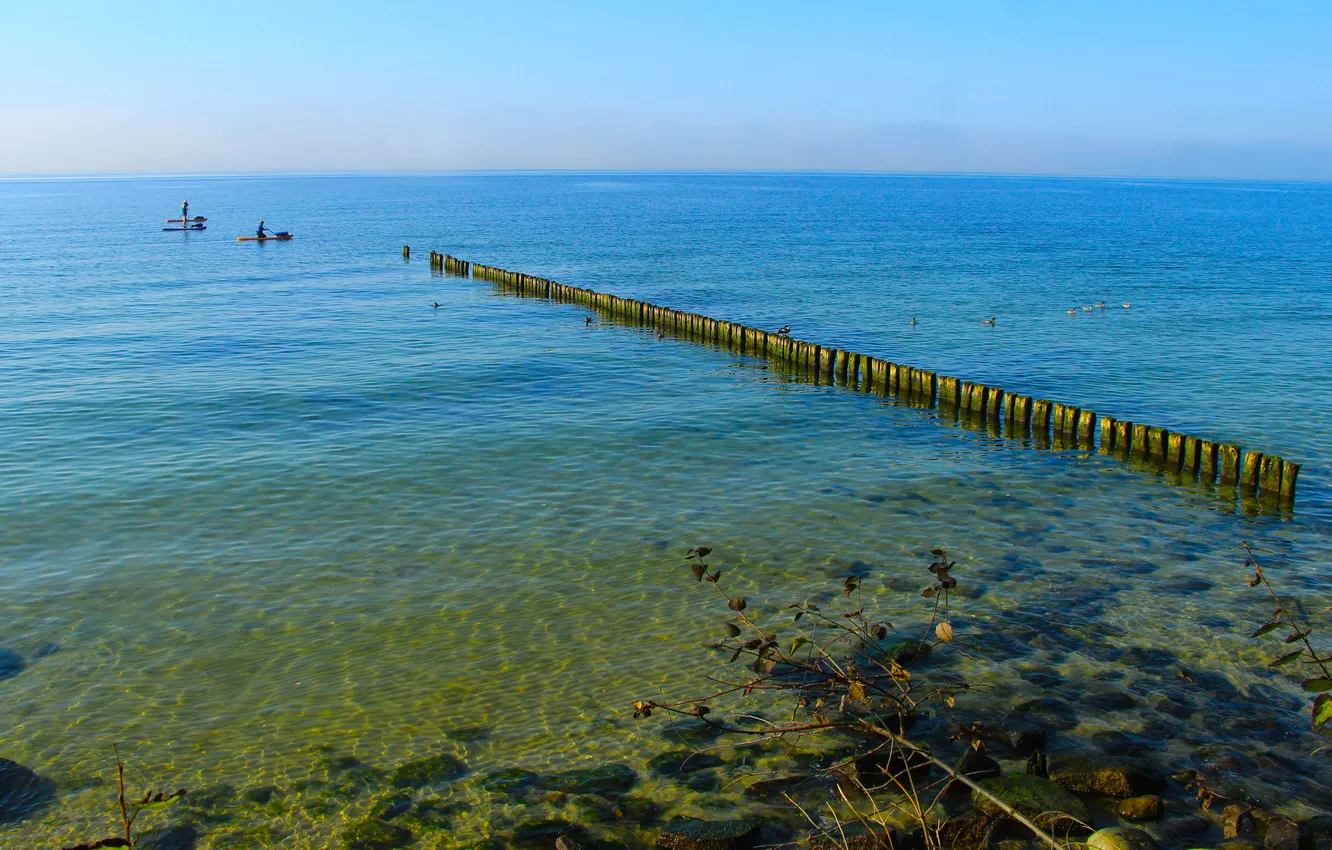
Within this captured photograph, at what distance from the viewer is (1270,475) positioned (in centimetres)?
1894

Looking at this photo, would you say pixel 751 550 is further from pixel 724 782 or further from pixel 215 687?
pixel 215 687

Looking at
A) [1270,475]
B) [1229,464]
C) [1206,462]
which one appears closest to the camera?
[1270,475]

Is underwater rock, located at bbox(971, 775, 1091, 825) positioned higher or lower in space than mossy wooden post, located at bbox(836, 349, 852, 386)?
lower

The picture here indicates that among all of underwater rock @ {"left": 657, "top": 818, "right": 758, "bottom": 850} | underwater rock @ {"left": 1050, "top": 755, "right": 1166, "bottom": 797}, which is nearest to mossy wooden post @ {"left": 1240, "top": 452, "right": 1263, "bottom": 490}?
underwater rock @ {"left": 1050, "top": 755, "right": 1166, "bottom": 797}

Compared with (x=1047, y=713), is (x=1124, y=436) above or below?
above

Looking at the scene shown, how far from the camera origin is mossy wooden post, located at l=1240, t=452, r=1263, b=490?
19.1 meters

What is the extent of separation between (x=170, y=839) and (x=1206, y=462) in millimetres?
19395

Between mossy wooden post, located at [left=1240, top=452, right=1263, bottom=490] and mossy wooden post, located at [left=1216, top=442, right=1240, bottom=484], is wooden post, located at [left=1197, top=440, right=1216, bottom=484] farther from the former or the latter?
mossy wooden post, located at [left=1240, top=452, right=1263, bottom=490]

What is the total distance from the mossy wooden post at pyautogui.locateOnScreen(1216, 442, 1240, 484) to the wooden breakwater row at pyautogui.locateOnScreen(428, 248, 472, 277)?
4484 cm

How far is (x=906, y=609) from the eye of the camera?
14000 mm

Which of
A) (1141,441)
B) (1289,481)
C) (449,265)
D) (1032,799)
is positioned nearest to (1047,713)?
(1032,799)

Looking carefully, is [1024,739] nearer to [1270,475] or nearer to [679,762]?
[679,762]

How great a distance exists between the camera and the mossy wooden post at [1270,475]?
1880cm

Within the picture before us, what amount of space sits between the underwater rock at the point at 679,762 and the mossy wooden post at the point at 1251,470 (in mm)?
14207
